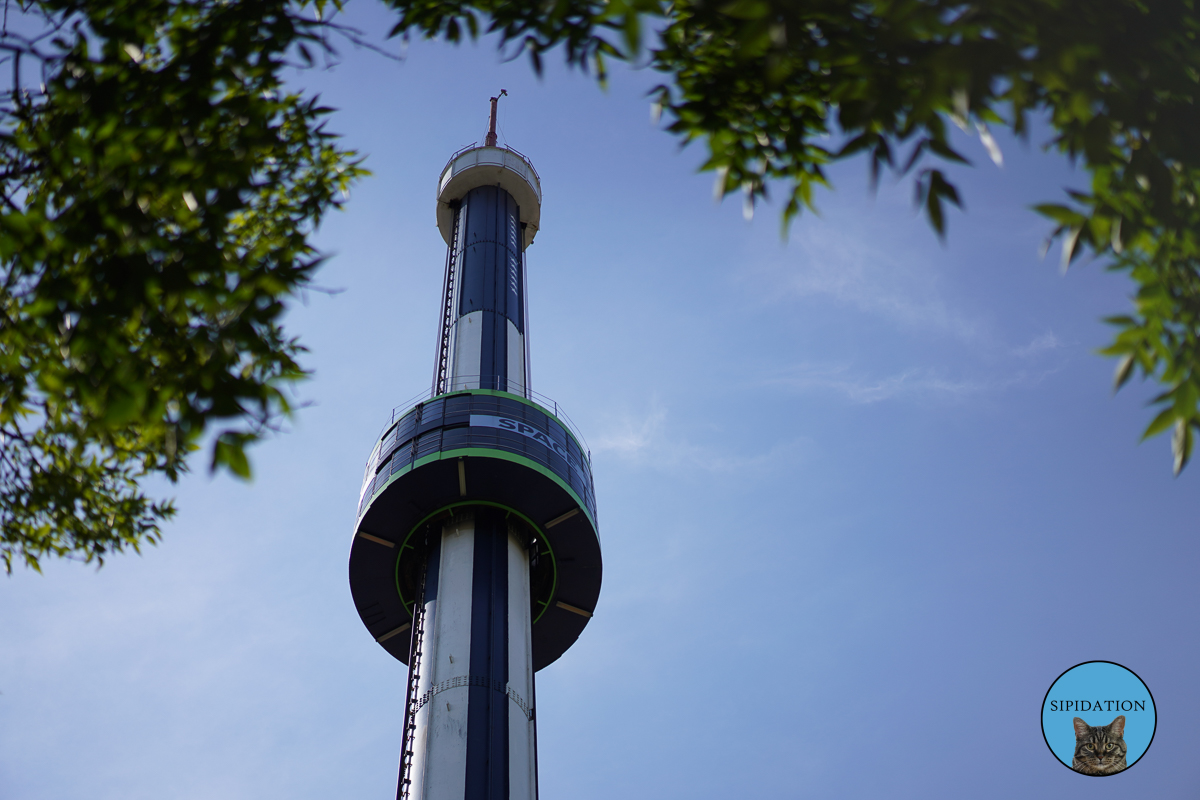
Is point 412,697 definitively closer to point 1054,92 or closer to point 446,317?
point 446,317

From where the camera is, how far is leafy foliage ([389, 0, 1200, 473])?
6297 millimetres

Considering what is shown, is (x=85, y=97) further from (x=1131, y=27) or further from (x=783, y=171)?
(x=1131, y=27)

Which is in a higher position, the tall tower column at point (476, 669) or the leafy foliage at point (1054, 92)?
the tall tower column at point (476, 669)

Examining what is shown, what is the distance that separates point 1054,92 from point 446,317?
30.5m

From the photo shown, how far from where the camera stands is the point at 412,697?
83.7ft

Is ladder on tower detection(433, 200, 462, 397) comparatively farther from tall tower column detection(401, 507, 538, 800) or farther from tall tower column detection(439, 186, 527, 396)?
tall tower column detection(401, 507, 538, 800)

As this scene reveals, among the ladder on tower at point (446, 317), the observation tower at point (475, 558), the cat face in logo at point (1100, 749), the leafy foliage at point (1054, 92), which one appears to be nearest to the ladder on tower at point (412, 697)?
the observation tower at point (475, 558)

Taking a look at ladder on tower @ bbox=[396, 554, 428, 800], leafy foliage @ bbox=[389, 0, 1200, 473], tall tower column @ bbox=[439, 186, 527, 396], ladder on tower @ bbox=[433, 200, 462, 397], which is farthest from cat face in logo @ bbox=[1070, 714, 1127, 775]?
ladder on tower @ bbox=[433, 200, 462, 397]

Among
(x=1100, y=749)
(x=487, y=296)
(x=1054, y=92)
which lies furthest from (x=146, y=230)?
(x=487, y=296)

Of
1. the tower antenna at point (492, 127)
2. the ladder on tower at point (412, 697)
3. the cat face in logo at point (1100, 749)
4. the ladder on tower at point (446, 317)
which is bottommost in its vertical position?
the cat face in logo at point (1100, 749)

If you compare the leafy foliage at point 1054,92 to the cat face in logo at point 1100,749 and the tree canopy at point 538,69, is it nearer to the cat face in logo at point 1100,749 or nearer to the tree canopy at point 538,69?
the tree canopy at point 538,69

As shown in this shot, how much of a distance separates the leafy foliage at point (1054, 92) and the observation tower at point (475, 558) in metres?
19.2

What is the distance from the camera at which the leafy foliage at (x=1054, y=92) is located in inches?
248

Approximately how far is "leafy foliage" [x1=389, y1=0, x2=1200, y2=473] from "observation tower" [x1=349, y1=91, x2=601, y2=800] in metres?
19.2
